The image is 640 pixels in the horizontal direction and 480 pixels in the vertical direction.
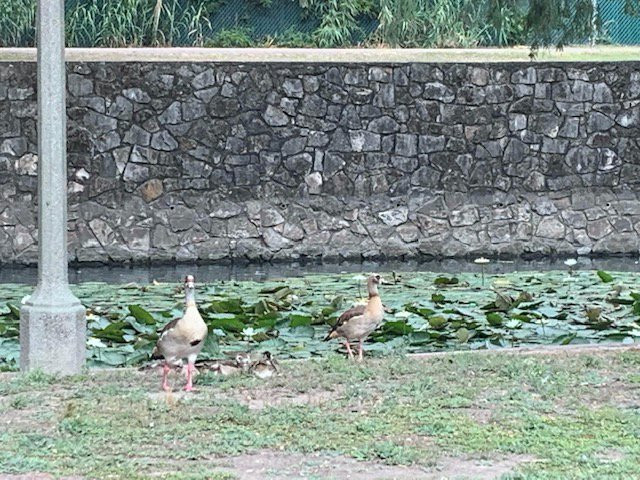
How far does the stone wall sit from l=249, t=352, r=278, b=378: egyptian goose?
8.35 m

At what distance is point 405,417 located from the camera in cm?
743

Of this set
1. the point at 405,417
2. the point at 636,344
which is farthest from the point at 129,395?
the point at 636,344

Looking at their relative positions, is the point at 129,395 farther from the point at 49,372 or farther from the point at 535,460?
the point at 535,460

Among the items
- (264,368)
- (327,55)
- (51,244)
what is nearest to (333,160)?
(327,55)

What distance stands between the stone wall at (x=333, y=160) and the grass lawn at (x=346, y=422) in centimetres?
806

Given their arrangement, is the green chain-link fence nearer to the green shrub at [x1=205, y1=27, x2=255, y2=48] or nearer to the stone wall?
the stone wall

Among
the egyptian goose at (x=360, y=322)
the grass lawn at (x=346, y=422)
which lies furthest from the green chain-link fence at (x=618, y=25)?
the grass lawn at (x=346, y=422)

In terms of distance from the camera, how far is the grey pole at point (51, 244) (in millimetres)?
8758

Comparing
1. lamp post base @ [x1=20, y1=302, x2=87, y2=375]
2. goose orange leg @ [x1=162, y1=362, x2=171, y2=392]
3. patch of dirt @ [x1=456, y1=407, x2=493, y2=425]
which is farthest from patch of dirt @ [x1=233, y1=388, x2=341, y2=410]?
lamp post base @ [x1=20, y1=302, x2=87, y2=375]

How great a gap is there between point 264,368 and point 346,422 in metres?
1.30

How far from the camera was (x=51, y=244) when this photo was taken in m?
8.94

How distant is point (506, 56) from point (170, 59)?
521 centimetres

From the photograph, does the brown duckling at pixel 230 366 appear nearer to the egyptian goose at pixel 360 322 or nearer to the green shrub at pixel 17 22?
the egyptian goose at pixel 360 322

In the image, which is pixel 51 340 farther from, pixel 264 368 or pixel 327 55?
pixel 327 55
